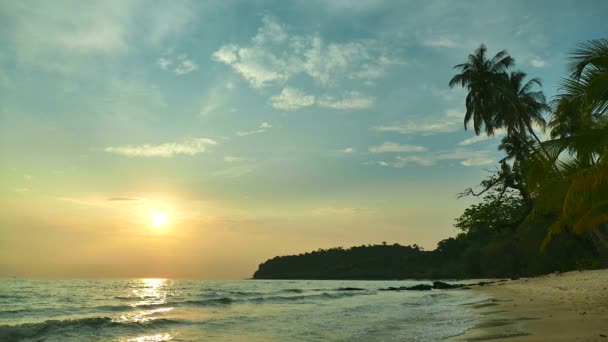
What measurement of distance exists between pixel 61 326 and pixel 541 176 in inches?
733

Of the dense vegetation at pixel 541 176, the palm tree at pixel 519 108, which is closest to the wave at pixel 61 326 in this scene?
the dense vegetation at pixel 541 176

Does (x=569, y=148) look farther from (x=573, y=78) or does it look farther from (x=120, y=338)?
(x=120, y=338)

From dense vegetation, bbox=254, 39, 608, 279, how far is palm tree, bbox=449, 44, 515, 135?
3.0 inches

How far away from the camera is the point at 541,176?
1115 cm

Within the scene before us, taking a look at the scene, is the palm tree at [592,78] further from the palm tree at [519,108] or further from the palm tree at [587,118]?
the palm tree at [519,108]

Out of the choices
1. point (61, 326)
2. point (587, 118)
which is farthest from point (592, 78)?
point (61, 326)

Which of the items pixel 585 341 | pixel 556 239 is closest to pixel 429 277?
pixel 556 239

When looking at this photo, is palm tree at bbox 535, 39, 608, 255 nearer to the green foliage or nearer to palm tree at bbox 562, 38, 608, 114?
palm tree at bbox 562, 38, 608, 114

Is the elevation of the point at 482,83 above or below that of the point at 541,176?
above

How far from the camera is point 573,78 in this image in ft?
31.6

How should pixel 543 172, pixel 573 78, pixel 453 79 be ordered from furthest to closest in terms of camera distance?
pixel 453 79 → pixel 543 172 → pixel 573 78

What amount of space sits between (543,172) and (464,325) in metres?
5.71

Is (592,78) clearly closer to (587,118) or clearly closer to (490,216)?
(587,118)

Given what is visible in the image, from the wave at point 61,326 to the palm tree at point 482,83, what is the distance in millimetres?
28100
